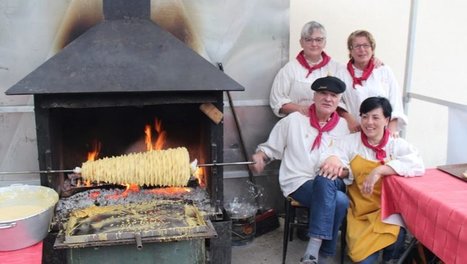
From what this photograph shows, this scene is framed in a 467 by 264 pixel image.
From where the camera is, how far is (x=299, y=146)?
3920 mm

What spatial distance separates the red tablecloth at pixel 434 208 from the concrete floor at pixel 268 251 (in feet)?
3.24

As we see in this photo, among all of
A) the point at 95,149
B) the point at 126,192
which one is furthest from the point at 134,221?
the point at 95,149

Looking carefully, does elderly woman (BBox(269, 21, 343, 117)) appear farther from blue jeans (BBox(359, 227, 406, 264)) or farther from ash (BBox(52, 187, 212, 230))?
blue jeans (BBox(359, 227, 406, 264))

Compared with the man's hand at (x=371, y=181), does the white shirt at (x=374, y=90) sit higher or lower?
higher

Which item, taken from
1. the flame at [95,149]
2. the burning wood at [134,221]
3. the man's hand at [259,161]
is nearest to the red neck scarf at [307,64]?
the man's hand at [259,161]

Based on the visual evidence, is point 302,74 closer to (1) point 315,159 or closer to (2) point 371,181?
(1) point 315,159

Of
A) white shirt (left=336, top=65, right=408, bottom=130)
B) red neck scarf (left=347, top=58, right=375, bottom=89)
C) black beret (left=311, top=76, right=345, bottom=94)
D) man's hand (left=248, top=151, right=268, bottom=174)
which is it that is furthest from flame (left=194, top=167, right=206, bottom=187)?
red neck scarf (left=347, top=58, right=375, bottom=89)

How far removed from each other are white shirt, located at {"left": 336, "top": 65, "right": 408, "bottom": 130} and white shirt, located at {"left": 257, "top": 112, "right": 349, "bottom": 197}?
34 cm

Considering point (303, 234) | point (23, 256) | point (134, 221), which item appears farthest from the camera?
point (303, 234)

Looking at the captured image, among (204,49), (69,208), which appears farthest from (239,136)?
(69,208)

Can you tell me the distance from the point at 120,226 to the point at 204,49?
2003mm

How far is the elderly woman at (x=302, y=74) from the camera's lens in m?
4.26

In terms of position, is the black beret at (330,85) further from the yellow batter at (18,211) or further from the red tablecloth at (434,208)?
the yellow batter at (18,211)

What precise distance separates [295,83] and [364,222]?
138 cm
